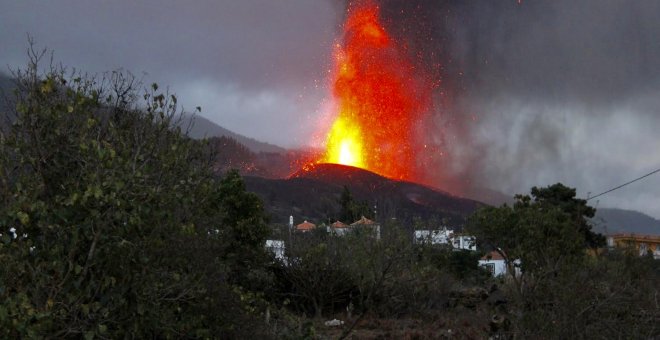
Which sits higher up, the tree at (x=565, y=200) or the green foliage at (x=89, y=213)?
the tree at (x=565, y=200)

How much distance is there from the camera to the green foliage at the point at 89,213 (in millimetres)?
4664

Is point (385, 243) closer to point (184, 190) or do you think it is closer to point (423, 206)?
point (184, 190)

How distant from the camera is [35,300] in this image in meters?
4.59

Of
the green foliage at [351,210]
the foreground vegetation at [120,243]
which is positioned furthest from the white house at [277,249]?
the green foliage at [351,210]

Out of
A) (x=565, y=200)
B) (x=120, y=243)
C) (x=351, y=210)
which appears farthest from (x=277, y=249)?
(x=351, y=210)

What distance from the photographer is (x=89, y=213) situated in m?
4.84

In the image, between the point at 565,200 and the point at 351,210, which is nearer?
the point at 565,200

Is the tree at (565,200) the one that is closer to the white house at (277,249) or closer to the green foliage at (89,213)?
the white house at (277,249)

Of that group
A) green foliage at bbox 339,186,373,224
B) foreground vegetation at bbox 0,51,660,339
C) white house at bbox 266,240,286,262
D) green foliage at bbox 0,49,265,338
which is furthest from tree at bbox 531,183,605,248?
green foliage at bbox 0,49,265,338

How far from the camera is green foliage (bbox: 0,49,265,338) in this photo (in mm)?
4664

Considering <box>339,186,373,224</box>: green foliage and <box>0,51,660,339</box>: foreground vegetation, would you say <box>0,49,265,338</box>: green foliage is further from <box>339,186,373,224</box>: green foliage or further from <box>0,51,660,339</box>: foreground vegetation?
<box>339,186,373,224</box>: green foliage

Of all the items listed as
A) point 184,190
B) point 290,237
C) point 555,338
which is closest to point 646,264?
point 555,338

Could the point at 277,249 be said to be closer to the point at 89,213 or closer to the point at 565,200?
the point at 89,213

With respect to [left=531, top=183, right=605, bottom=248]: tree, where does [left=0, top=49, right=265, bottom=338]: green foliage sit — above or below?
below
